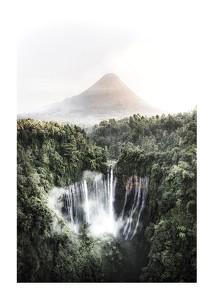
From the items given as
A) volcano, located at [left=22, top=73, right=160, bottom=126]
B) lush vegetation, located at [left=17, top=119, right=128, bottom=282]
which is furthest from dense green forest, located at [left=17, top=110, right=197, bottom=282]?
volcano, located at [left=22, top=73, right=160, bottom=126]

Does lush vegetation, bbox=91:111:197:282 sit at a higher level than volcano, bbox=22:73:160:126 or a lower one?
lower

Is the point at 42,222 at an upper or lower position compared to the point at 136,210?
lower

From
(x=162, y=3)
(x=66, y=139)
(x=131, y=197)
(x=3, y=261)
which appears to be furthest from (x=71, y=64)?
(x=3, y=261)

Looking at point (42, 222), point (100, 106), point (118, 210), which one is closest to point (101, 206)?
point (118, 210)

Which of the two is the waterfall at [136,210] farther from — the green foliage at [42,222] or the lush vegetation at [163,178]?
the green foliage at [42,222]

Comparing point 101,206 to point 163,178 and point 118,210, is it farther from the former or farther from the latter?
point 163,178

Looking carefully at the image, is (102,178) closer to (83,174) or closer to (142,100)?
(83,174)

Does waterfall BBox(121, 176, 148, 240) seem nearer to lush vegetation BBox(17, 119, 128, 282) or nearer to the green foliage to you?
lush vegetation BBox(17, 119, 128, 282)

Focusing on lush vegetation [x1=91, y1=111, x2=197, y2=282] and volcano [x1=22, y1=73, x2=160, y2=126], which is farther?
volcano [x1=22, y1=73, x2=160, y2=126]
